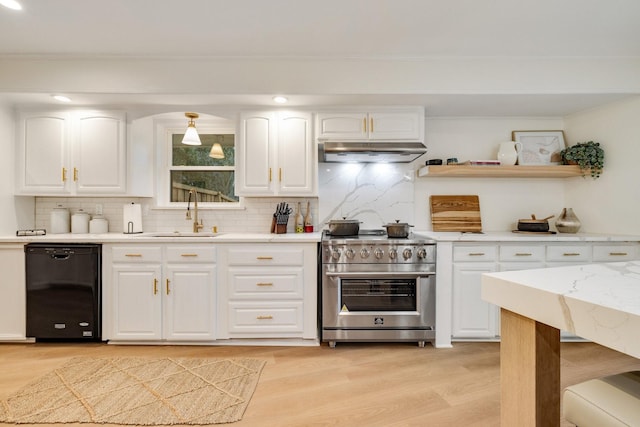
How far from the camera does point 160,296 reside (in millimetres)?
2867

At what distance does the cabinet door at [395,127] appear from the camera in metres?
3.15

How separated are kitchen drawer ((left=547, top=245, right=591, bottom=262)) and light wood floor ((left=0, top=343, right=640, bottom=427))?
73 centimetres

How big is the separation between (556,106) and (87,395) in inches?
172

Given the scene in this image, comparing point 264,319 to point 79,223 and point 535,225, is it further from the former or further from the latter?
point 535,225

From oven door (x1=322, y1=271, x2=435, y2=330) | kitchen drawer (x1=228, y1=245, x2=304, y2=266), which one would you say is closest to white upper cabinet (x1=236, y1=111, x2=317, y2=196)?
kitchen drawer (x1=228, y1=245, x2=304, y2=266)

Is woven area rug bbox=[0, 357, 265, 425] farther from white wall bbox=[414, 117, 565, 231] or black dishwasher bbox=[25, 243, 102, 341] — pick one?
white wall bbox=[414, 117, 565, 231]

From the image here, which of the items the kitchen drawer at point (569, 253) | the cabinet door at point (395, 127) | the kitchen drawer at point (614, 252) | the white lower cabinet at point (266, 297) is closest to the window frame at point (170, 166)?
the white lower cabinet at point (266, 297)

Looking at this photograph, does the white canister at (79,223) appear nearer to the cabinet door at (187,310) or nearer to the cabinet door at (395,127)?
the cabinet door at (187,310)

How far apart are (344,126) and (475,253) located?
162 cm

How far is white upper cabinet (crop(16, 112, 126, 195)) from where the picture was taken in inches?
124

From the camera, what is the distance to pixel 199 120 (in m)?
3.62

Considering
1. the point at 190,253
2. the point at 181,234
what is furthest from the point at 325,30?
the point at 181,234

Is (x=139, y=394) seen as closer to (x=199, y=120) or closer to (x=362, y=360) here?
(x=362, y=360)

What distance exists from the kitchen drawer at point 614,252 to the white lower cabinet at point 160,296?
3.28m
